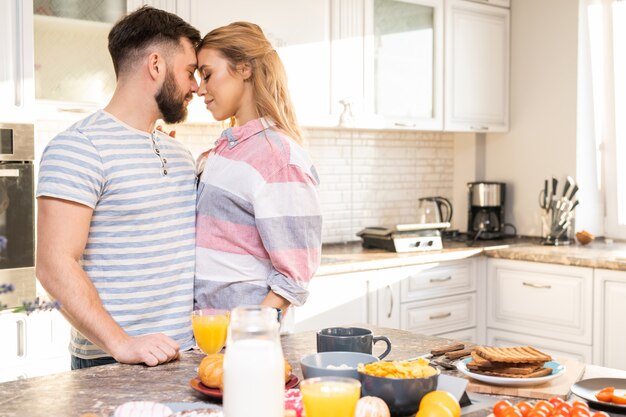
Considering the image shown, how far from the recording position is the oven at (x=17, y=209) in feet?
9.80

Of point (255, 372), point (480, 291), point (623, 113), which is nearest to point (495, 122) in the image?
point (623, 113)

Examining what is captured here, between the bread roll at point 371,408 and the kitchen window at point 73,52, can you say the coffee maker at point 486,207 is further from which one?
the bread roll at point 371,408

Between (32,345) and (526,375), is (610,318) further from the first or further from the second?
(32,345)

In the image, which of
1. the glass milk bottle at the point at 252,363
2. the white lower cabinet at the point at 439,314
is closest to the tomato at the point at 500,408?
the glass milk bottle at the point at 252,363

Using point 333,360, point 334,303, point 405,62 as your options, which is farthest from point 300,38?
point 333,360

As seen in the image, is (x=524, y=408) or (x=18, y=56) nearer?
(x=524, y=408)

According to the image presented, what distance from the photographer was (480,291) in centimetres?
462

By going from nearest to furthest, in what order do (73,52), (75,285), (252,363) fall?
(252,363)
(75,285)
(73,52)

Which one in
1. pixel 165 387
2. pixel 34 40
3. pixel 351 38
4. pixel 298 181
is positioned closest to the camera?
pixel 165 387

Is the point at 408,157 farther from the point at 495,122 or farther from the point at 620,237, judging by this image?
the point at 620,237

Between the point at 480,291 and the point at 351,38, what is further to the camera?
the point at 480,291

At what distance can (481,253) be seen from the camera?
4.57 metres

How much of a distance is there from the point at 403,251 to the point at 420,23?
4.28ft

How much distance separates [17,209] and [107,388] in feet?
5.09
